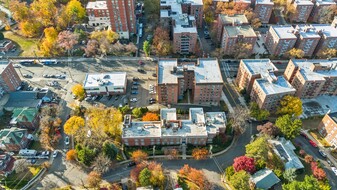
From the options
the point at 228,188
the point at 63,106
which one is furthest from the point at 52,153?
the point at 228,188

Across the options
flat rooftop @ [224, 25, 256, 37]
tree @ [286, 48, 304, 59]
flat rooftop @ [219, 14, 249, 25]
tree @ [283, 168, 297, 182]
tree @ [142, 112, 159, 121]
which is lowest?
tree @ [283, 168, 297, 182]

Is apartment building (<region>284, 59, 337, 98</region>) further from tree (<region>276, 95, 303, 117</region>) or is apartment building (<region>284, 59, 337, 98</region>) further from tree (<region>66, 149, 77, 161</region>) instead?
tree (<region>66, 149, 77, 161</region>)

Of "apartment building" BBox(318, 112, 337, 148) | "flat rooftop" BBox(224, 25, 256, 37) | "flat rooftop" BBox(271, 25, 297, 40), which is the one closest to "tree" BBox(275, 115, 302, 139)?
"apartment building" BBox(318, 112, 337, 148)

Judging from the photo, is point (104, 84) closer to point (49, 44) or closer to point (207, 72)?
point (49, 44)

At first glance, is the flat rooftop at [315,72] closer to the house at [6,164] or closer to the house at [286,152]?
the house at [286,152]

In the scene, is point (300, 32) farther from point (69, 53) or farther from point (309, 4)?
point (69, 53)

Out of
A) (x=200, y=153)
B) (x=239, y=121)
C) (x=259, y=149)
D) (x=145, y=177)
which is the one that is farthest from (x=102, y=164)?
(x=259, y=149)
